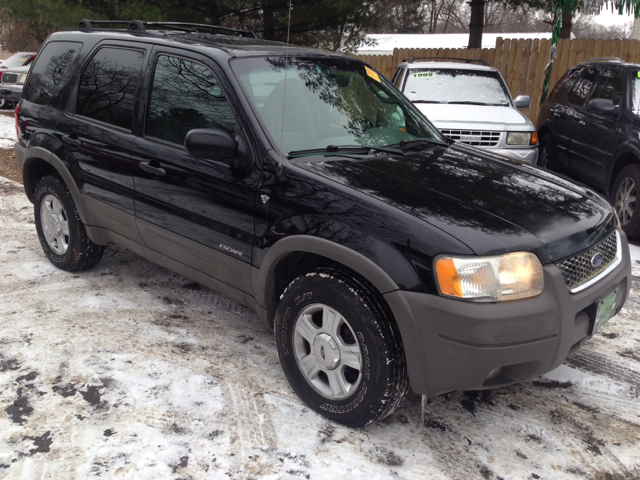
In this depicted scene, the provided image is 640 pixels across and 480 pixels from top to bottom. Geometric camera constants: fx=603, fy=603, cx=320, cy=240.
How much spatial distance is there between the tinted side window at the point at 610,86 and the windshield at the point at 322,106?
3907 millimetres

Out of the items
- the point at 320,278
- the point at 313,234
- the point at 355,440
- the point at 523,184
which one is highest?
the point at 523,184

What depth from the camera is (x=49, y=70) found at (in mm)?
4734

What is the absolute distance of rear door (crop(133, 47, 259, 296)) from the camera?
337cm

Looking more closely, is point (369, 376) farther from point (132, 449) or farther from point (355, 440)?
point (132, 449)

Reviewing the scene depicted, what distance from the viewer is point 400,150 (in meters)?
3.59

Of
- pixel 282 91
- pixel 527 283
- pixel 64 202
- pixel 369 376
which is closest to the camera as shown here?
pixel 527 283

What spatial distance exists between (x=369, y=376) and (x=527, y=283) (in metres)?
0.83

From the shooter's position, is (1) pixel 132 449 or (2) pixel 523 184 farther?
(2) pixel 523 184

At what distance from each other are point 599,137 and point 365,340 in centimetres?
540

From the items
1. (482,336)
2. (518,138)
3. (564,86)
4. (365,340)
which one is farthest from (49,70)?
(564,86)

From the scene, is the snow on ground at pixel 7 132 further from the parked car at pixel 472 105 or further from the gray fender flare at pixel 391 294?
the gray fender flare at pixel 391 294

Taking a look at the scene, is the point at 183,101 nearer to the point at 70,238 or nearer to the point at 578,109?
the point at 70,238

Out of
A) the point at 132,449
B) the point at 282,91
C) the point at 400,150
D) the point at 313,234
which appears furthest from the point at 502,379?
the point at 282,91

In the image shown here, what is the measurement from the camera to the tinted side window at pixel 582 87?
7621 millimetres
